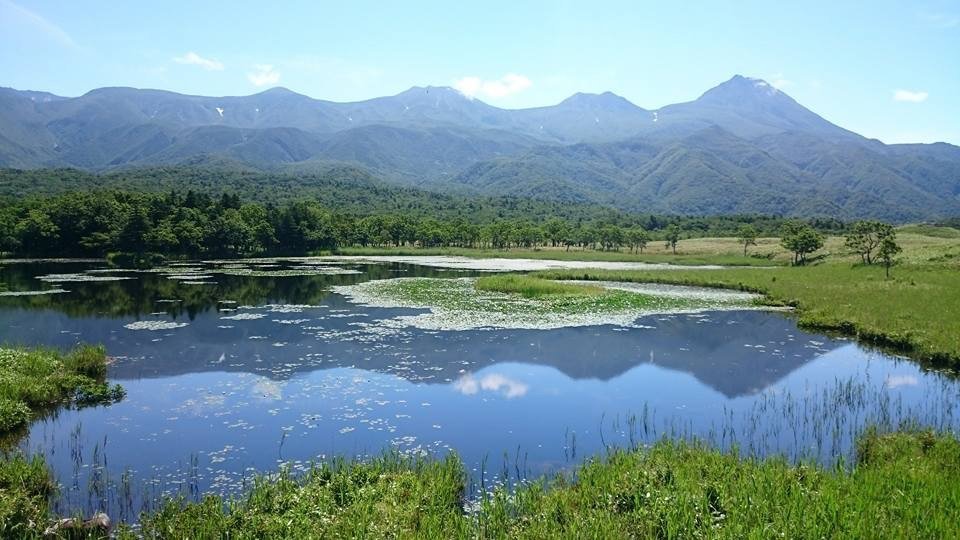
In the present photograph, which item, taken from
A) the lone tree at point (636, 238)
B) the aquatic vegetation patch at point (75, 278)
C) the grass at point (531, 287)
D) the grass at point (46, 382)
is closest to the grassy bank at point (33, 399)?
the grass at point (46, 382)

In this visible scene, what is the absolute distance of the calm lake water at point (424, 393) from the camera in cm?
1894

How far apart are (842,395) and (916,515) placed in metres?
15.1

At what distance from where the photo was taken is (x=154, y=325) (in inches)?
1662

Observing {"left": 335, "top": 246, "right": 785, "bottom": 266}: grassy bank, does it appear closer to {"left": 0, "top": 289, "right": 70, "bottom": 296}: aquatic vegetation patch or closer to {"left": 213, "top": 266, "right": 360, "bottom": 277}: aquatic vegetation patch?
{"left": 213, "top": 266, "right": 360, "bottom": 277}: aquatic vegetation patch

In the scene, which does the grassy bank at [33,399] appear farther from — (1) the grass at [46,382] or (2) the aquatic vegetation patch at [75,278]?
(2) the aquatic vegetation patch at [75,278]

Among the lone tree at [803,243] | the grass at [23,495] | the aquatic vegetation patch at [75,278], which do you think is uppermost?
the lone tree at [803,243]

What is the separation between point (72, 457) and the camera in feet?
59.9

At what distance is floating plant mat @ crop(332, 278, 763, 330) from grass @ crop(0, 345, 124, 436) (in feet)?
64.1

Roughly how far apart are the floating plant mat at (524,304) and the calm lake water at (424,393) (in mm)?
2565

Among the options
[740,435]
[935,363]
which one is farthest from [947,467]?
[935,363]

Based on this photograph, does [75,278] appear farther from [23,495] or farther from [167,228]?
[23,495]

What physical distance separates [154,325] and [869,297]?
179ft

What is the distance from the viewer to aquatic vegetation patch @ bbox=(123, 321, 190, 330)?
41.2 meters

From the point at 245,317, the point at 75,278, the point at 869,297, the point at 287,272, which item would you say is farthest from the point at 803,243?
the point at 75,278
